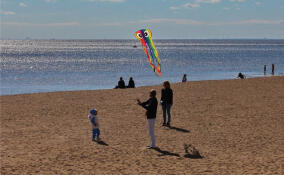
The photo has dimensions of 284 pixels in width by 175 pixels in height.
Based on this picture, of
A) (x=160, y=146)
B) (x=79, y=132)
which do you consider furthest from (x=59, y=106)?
(x=160, y=146)

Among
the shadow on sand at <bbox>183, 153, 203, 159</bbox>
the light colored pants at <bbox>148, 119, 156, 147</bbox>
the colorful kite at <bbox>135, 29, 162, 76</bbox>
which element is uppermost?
the colorful kite at <bbox>135, 29, 162, 76</bbox>

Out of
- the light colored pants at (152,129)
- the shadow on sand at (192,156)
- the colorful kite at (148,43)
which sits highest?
the colorful kite at (148,43)

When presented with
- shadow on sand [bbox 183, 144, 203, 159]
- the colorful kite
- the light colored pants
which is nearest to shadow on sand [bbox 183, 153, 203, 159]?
shadow on sand [bbox 183, 144, 203, 159]

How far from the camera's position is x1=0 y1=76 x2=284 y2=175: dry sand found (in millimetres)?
8938

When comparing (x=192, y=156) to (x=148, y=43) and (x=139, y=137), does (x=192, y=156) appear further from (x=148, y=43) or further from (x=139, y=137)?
(x=148, y=43)

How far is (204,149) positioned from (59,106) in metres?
9.96

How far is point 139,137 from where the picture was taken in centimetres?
1198

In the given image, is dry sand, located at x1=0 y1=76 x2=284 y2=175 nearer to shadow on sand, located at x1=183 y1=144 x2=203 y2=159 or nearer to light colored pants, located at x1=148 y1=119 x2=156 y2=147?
shadow on sand, located at x1=183 y1=144 x2=203 y2=159

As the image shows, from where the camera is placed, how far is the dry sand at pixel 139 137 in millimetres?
8938

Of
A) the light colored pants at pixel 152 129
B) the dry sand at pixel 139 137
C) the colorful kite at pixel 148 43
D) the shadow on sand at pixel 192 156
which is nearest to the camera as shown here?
the dry sand at pixel 139 137

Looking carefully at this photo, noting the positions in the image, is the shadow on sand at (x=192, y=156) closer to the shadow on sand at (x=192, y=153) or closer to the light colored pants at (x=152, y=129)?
the shadow on sand at (x=192, y=153)

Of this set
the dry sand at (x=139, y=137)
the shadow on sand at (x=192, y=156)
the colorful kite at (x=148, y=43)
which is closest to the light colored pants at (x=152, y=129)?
the dry sand at (x=139, y=137)

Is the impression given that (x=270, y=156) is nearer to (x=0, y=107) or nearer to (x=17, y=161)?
(x=17, y=161)

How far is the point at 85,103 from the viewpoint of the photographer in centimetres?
1961
